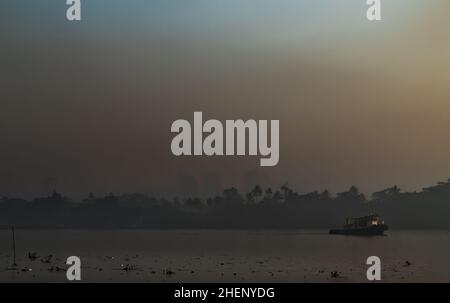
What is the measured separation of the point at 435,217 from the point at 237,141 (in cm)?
1042

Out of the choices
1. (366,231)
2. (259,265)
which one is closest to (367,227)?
(366,231)

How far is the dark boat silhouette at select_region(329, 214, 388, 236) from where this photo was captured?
18.9 metres

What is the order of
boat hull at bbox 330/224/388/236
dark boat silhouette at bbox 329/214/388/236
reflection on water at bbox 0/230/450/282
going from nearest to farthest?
reflection on water at bbox 0/230/450/282 → dark boat silhouette at bbox 329/214/388/236 → boat hull at bbox 330/224/388/236

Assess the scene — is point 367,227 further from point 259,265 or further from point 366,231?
point 259,265

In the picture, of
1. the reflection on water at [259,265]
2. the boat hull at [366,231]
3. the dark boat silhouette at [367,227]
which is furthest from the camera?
the boat hull at [366,231]

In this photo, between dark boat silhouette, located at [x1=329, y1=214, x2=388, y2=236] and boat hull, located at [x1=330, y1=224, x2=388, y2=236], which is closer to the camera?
dark boat silhouette, located at [x1=329, y1=214, x2=388, y2=236]

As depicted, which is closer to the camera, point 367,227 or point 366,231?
point 367,227

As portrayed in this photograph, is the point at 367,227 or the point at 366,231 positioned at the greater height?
the point at 367,227

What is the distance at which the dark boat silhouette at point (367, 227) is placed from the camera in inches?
746

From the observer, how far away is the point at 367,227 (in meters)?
19.0
